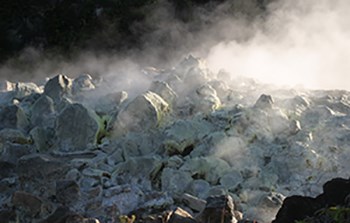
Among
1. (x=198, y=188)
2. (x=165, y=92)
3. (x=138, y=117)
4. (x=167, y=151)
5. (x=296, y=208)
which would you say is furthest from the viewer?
(x=165, y=92)

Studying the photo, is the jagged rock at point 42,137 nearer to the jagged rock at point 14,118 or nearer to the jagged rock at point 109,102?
the jagged rock at point 14,118

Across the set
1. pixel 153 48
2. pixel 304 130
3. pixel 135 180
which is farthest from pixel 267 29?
pixel 135 180

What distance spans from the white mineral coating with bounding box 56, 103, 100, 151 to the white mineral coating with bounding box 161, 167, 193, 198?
1.48 metres

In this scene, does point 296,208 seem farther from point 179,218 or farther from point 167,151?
point 167,151

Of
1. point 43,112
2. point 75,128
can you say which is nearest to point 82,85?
point 43,112

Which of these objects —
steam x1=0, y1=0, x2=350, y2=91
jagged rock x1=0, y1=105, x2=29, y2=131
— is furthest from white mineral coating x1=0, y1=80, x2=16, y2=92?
steam x1=0, y1=0, x2=350, y2=91

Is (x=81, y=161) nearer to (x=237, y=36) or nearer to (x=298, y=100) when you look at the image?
(x=298, y=100)

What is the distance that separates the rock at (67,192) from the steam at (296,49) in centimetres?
565

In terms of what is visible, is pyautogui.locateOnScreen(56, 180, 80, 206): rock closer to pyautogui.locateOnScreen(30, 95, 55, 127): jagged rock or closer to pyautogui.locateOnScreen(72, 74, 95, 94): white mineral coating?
pyautogui.locateOnScreen(30, 95, 55, 127): jagged rock

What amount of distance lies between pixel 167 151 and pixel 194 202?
129 cm

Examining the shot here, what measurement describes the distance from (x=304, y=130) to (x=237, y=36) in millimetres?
11798

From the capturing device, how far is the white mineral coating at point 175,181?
6.61 m

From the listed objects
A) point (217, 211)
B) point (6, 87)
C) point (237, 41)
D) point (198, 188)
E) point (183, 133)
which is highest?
point (6, 87)

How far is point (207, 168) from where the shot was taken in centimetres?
688
